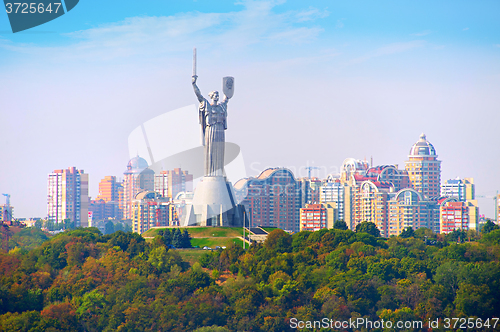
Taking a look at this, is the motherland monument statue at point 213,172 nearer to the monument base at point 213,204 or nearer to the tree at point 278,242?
the monument base at point 213,204

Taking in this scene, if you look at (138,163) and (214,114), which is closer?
(214,114)

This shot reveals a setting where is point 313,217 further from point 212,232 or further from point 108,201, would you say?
point 108,201

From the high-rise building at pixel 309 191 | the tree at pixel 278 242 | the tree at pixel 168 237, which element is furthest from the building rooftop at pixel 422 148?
the tree at pixel 168 237

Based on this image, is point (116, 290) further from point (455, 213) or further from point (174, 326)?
point (455, 213)

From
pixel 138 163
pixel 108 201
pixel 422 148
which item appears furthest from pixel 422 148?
pixel 108 201

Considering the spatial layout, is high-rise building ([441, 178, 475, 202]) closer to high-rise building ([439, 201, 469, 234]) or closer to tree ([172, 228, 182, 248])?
high-rise building ([439, 201, 469, 234])

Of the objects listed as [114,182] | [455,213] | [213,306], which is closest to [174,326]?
[213,306]

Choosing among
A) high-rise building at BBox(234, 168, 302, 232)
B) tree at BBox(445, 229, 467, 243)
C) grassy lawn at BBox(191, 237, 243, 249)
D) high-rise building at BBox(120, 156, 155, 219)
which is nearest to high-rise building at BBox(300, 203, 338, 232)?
high-rise building at BBox(234, 168, 302, 232)

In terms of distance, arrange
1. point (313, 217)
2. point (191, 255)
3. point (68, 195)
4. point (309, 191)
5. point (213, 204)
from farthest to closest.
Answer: point (68, 195) → point (309, 191) → point (313, 217) → point (213, 204) → point (191, 255)

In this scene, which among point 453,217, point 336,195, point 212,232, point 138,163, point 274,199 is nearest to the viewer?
point 212,232
